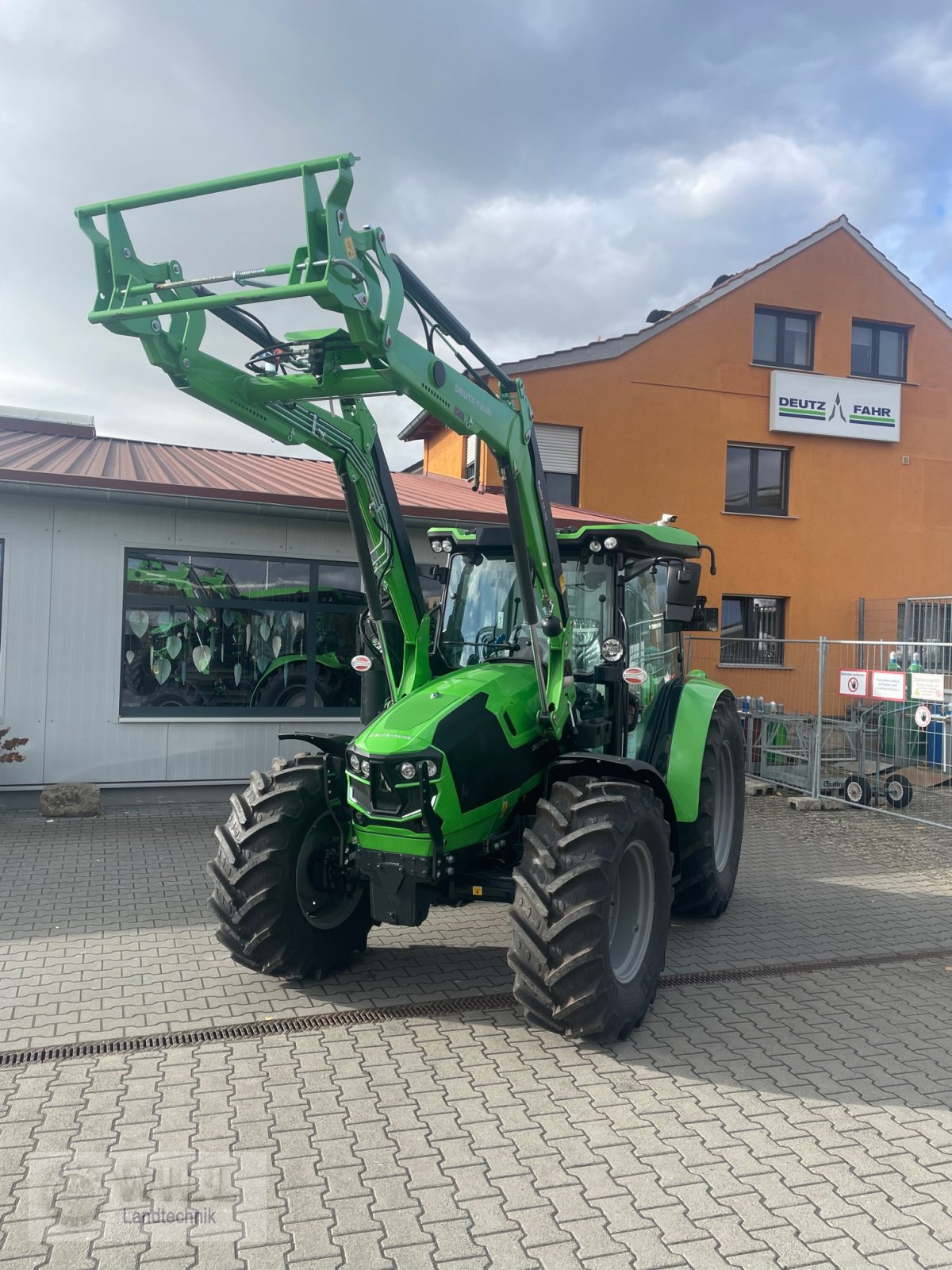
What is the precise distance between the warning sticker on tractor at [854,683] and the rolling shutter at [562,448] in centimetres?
679

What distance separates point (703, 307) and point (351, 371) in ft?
47.9

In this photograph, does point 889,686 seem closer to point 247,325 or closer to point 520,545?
point 520,545

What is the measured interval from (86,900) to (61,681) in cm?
341

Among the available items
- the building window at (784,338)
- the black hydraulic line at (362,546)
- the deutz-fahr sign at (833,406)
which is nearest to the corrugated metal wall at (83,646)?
the black hydraulic line at (362,546)

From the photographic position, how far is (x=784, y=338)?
1806cm

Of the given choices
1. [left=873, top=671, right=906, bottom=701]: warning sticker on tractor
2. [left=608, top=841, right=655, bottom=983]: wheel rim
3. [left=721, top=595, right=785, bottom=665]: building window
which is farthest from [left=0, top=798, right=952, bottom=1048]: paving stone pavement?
[left=721, top=595, right=785, bottom=665]: building window

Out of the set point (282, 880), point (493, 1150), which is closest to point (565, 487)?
point (282, 880)

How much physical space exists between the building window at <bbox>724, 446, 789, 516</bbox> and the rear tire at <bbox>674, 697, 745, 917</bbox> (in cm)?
1127

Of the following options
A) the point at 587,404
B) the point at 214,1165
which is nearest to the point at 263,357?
the point at 214,1165

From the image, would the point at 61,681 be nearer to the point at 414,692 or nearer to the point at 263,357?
the point at 414,692

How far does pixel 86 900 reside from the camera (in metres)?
6.71

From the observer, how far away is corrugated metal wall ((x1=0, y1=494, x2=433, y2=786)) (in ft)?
30.8

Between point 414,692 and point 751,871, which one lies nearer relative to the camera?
point 414,692

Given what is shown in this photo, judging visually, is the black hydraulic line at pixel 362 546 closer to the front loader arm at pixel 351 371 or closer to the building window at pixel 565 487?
the front loader arm at pixel 351 371
